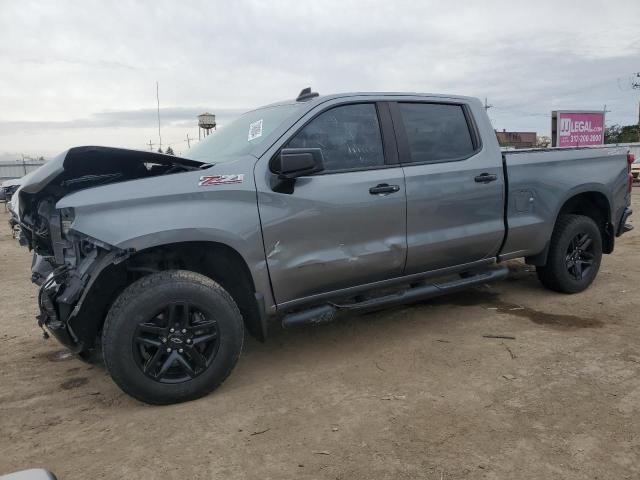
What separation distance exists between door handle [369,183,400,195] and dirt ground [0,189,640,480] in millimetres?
1201

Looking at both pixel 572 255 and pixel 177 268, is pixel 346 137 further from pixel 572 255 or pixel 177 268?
pixel 572 255

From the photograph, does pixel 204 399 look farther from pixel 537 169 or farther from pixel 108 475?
pixel 537 169

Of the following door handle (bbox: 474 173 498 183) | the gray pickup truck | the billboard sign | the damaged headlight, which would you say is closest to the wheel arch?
the gray pickup truck

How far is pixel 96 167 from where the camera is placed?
3207 millimetres

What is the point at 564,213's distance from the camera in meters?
5.12

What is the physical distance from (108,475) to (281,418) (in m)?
0.94

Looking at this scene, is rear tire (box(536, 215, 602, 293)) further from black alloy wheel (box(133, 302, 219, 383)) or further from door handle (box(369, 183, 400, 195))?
black alloy wheel (box(133, 302, 219, 383))

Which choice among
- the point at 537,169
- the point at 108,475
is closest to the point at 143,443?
the point at 108,475

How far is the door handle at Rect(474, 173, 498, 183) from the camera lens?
4316 millimetres

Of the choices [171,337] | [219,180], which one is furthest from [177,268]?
[219,180]

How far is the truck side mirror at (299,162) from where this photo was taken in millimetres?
3281

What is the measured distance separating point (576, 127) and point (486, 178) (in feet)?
73.9

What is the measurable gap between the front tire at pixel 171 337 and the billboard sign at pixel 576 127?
22.5 metres

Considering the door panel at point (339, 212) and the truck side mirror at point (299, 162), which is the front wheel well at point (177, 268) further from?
the truck side mirror at point (299, 162)
